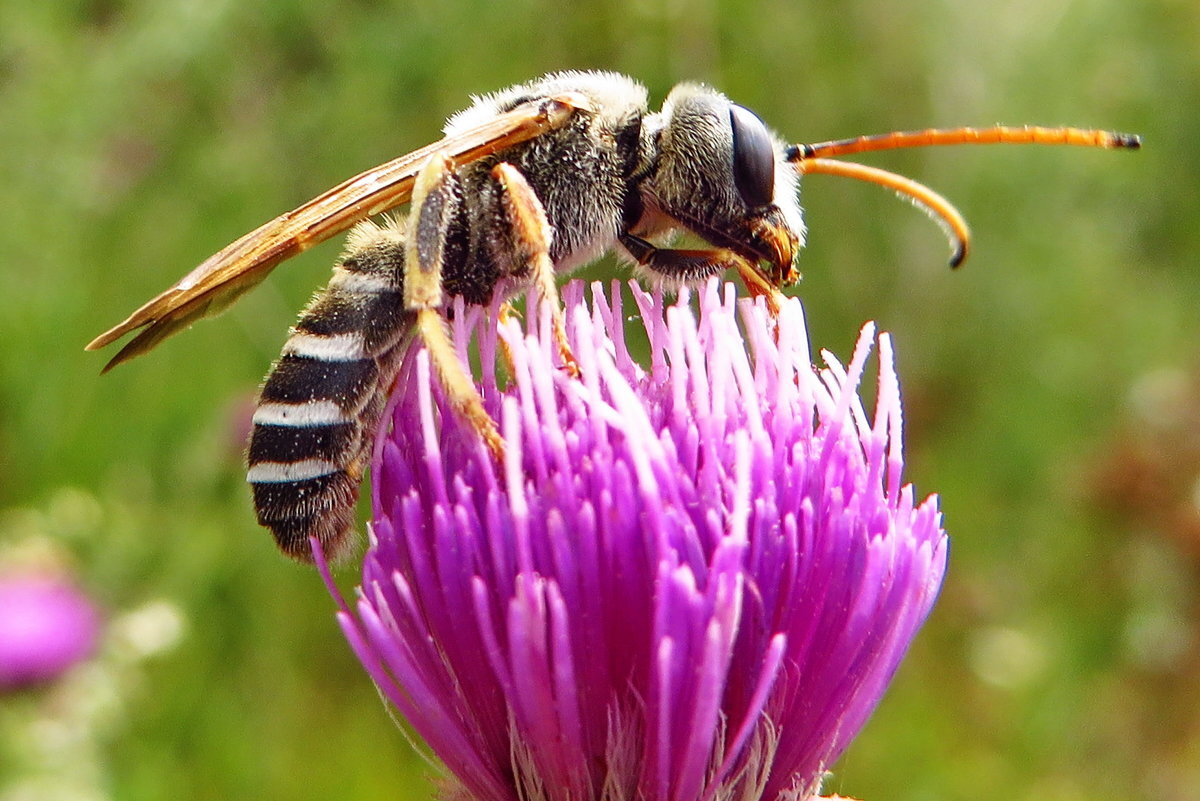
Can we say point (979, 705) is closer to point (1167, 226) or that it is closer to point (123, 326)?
point (1167, 226)

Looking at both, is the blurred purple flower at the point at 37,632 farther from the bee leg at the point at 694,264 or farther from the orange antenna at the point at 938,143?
the orange antenna at the point at 938,143

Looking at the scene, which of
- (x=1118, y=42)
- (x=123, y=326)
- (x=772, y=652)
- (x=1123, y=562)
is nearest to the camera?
(x=772, y=652)

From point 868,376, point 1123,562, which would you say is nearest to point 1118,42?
point 868,376

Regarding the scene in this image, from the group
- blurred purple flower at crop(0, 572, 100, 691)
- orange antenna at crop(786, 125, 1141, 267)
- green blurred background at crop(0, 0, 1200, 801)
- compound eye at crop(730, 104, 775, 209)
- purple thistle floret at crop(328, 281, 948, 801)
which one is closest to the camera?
purple thistle floret at crop(328, 281, 948, 801)

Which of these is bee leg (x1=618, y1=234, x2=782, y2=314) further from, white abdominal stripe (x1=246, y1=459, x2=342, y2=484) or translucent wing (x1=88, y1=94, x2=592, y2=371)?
white abdominal stripe (x1=246, y1=459, x2=342, y2=484)

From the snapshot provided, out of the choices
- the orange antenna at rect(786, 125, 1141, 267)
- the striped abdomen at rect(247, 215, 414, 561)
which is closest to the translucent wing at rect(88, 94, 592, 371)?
the striped abdomen at rect(247, 215, 414, 561)
